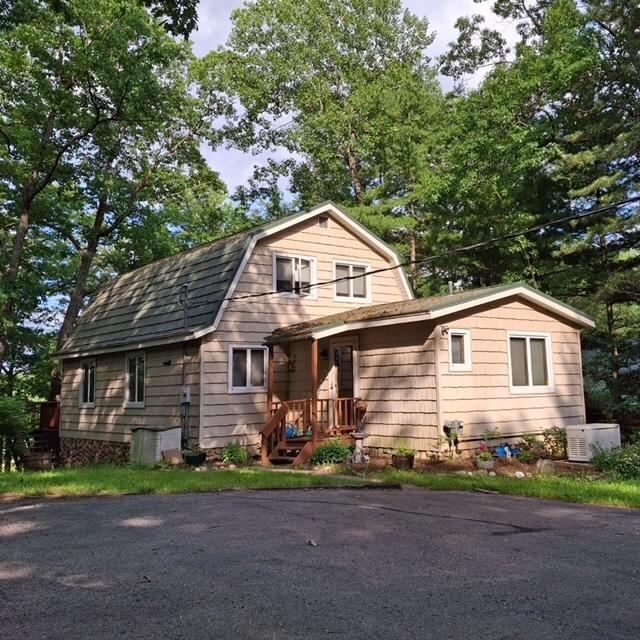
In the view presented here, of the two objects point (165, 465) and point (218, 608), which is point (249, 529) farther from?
point (165, 465)

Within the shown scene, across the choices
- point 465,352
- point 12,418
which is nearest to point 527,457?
point 465,352

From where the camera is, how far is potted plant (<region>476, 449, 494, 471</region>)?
36.8 feet

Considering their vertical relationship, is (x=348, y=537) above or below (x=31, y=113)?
below

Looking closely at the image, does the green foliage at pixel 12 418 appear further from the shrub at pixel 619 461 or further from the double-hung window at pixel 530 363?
the shrub at pixel 619 461

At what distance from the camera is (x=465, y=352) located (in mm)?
12531

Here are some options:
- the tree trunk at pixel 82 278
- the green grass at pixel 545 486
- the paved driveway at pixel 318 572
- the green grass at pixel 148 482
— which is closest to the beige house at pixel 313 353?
the green grass at pixel 545 486

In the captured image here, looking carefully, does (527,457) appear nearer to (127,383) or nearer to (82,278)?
(127,383)

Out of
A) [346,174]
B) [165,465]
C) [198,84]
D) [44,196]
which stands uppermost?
[198,84]

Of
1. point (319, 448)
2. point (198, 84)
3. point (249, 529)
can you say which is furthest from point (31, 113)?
point (249, 529)

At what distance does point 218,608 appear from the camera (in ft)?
12.4

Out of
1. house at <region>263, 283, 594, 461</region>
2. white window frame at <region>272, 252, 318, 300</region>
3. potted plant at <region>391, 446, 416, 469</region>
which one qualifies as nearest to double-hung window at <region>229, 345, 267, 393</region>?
house at <region>263, 283, 594, 461</region>

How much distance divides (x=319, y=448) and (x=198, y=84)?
76.3 ft

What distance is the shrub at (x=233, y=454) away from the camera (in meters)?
13.8

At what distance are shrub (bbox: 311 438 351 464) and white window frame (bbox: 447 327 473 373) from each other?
9.66 feet
